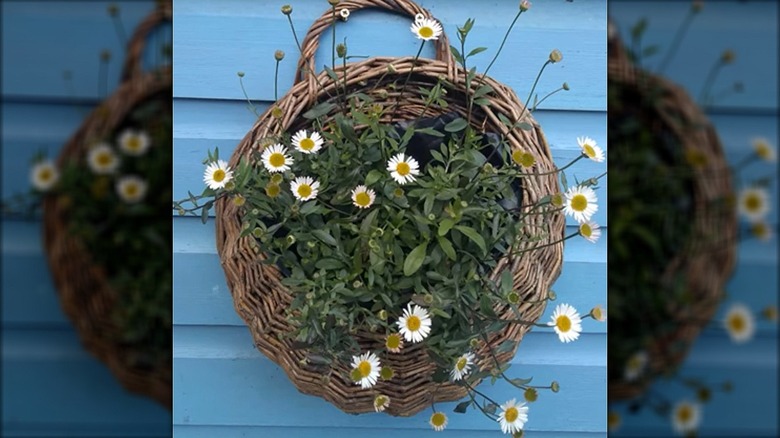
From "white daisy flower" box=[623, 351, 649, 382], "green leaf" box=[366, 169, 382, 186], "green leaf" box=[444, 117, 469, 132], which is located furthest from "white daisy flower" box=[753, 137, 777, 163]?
"green leaf" box=[366, 169, 382, 186]

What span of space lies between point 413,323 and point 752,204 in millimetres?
1040

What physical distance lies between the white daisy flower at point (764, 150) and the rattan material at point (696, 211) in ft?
0.47

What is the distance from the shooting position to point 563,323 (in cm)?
96

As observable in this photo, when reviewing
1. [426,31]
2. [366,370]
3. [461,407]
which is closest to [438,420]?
[461,407]

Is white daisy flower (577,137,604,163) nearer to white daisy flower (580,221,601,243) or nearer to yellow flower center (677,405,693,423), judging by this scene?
white daisy flower (580,221,601,243)

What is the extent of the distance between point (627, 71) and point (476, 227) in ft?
2.45

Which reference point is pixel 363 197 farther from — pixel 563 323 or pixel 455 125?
pixel 563 323

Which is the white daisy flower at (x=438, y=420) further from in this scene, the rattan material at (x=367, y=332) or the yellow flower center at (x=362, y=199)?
the yellow flower center at (x=362, y=199)

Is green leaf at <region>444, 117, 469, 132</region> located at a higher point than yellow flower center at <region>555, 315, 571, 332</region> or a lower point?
higher

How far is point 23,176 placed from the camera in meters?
1.62

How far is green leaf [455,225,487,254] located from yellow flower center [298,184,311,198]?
169 millimetres

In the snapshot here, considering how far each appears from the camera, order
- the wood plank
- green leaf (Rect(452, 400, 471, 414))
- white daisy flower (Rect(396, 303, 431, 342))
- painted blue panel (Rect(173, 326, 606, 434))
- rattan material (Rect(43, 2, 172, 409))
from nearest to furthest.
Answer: white daisy flower (Rect(396, 303, 431, 342))
green leaf (Rect(452, 400, 471, 414))
painted blue panel (Rect(173, 326, 606, 434))
rattan material (Rect(43, 2, 172, 409))
the wood plank

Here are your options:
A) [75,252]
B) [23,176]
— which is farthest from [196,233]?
[23,176]

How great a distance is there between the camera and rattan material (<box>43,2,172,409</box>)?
152cm
